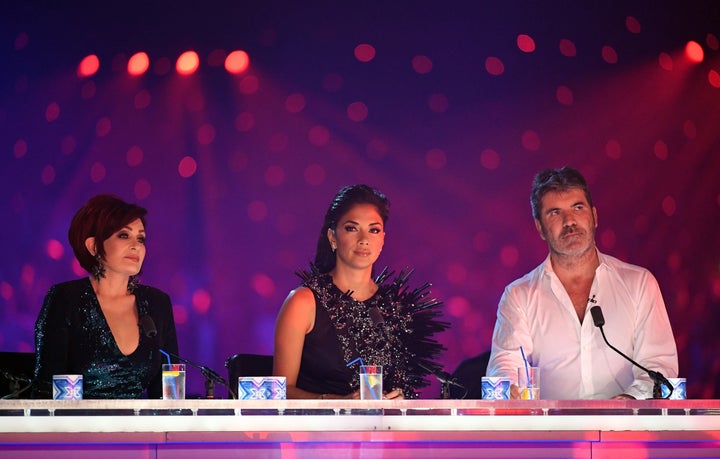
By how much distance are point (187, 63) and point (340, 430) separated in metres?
4.26

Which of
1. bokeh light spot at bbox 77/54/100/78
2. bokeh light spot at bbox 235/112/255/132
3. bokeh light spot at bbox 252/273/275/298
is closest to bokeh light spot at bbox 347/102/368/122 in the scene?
bokeh light spot at bbox 235/112/255/132

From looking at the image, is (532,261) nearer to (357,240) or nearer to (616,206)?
(616,206)

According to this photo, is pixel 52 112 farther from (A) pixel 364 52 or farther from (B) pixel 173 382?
(B) pixel 173 382

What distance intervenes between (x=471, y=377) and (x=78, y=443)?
8.92ft

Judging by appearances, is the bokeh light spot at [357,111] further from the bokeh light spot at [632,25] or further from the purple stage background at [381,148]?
the bokeh light spot at [632,25]

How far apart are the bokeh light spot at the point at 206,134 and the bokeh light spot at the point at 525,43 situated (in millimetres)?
2137

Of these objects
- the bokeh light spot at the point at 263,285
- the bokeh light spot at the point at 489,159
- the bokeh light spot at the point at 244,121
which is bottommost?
the bokeh light spot at the point at 263,285

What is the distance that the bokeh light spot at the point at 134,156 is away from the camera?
6242mm

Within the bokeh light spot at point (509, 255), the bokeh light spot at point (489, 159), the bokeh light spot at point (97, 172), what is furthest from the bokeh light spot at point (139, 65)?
the bokeh light spot at point (509, 255)

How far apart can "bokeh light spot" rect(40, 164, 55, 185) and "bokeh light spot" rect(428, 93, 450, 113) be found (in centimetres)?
260

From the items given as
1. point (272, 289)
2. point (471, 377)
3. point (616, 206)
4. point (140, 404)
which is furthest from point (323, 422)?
point (616, 206)

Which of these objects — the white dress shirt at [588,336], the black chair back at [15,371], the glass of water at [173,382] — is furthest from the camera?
the black chair back at [15,371]

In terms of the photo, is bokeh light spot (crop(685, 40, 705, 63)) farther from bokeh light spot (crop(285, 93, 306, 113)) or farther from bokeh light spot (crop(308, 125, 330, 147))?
bokeh light spot (crop(285, 93, 306, 113))

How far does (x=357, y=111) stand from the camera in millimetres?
6223
